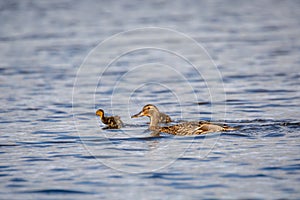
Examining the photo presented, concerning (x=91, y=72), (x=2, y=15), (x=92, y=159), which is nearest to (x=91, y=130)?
(x=92, y=159)

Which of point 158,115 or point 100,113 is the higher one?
point 100,113

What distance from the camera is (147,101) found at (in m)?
15.7

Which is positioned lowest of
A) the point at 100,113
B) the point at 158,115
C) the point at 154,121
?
the point at 154,121

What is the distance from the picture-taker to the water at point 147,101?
366 inches

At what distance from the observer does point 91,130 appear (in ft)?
42.3

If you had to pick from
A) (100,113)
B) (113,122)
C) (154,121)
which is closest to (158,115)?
(154,121)

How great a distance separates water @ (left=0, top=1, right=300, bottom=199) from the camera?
30.5 ft

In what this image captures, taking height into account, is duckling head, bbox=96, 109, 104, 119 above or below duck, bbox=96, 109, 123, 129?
above

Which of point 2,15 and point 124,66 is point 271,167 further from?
point 2,15

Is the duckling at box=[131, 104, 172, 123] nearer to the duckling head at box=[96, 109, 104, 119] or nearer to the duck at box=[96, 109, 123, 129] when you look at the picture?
the duck at box=[96, 109, 123, 129]

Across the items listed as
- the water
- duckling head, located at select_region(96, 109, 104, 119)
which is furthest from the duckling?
duckling head, located at select_region(96, 109, 104, 119)

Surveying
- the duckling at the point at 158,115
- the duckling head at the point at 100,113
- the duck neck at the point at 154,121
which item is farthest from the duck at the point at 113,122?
the duck neck at the point at 154,121

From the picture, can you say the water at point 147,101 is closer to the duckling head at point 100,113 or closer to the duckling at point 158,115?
the duckling head at point 100,113

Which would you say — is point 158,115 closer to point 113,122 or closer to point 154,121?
point 154,121
